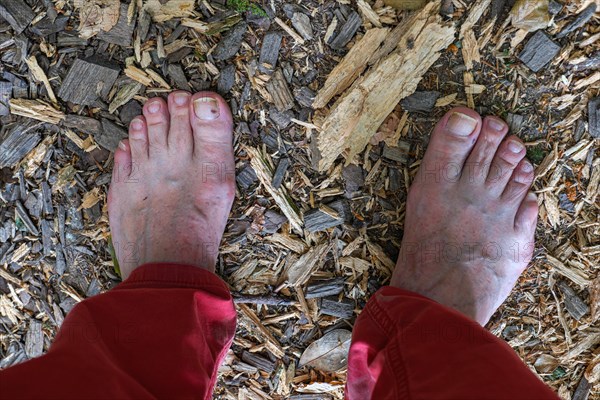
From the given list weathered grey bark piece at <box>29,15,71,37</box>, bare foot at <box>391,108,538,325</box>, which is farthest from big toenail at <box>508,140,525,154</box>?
weathered grey bark piece at <box>29,15,71,37</box>

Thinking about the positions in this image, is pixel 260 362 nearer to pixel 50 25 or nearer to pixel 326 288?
pixel 326 288

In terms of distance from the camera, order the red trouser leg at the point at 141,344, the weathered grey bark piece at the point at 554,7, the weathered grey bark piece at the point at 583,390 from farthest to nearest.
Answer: the weathered grey bark piece at the point at 583,390, the weathered grey bark piece at the point at 554,7, the red trouser leg at the point at 141,344

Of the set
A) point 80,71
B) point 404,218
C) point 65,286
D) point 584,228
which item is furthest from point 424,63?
point 65,286

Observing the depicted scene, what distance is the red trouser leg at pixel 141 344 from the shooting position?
982 millimetres

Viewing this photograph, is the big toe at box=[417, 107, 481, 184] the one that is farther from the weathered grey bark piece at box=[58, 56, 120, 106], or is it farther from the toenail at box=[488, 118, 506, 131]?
the weathered grey bark piece at box=[58, 56, 120, 106]

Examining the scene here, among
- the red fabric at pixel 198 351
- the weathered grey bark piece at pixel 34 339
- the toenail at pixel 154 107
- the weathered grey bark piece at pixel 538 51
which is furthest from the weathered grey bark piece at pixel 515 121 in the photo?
the weathered grey bark piece at pixel 34 339

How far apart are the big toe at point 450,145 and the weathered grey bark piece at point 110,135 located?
106 cm

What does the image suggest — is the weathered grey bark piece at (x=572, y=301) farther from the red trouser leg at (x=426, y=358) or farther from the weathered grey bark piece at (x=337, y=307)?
the weathered grey bark piece at (x=337, y=307)

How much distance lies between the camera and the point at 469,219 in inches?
67.1

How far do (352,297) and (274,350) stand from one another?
34 centimetres

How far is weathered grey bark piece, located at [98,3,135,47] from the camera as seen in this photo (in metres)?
1.60

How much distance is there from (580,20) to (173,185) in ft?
4.83

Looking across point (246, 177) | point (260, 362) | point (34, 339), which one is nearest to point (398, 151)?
point (246, 177)

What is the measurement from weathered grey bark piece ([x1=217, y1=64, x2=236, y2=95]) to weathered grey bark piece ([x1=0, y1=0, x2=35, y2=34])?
660mm
